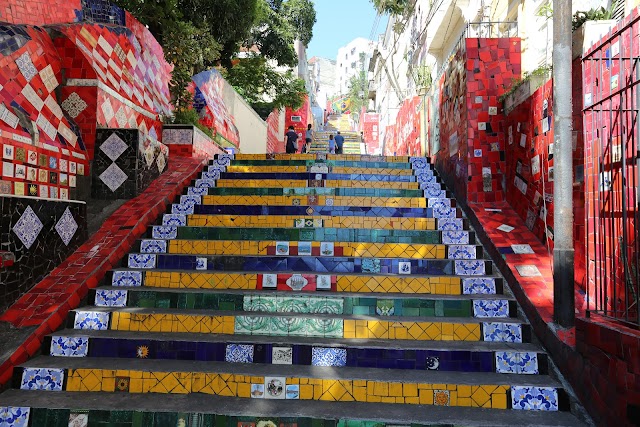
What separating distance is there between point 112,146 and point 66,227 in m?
1.38

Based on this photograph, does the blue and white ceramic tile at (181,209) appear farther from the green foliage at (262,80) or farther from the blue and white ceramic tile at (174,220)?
the green foliage at (262,80)

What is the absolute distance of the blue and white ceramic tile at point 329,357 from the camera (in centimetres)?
326

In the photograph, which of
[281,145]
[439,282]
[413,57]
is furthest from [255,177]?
[413,57]

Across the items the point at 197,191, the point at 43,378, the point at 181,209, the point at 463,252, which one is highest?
the point at 197,191

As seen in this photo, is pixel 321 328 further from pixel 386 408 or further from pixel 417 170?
pixel 417 170

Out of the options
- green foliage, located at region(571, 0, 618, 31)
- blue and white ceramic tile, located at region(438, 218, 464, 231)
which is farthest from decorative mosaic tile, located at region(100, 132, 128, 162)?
green foliage, located at region(571, 0, 618, 31)

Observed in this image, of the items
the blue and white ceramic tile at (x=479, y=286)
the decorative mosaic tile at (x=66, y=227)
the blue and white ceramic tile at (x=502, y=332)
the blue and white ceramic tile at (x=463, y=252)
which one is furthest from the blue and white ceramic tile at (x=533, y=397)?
the decorative mosaic tile at (x=66, y=227)

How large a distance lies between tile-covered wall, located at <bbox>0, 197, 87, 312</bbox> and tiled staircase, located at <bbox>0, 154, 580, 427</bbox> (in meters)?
0.51

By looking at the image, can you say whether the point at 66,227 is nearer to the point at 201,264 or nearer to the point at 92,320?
the point at 92,320

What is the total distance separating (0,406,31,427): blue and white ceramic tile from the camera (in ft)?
9.04

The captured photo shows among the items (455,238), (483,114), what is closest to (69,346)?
(455,238)

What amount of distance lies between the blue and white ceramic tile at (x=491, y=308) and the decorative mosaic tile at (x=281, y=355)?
1565mm

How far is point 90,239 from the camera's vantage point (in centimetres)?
456

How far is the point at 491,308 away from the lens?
12.2 feet
